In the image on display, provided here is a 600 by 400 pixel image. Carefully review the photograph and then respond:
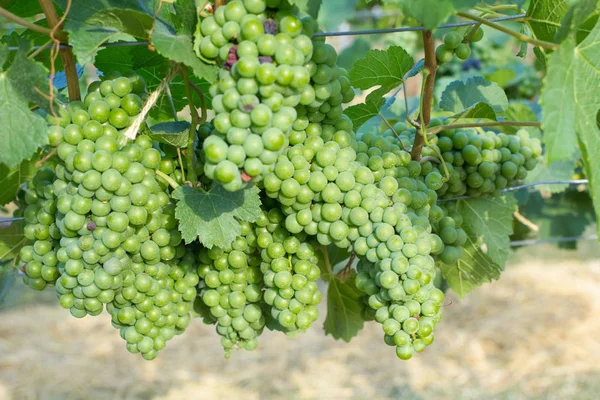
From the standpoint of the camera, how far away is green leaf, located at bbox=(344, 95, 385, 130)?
1.03m

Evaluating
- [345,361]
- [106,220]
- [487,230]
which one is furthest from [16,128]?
[345,361]

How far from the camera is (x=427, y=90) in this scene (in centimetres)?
96

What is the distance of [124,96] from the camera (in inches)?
33.3

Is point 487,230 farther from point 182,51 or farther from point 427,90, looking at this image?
point 182,51

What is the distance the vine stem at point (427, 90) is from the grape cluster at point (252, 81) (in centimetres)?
22

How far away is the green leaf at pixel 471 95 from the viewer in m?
1.27

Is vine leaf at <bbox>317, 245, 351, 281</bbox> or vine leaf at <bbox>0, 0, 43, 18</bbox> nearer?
vine leaf at <bbox>0, 0, 43, 18</bbox>

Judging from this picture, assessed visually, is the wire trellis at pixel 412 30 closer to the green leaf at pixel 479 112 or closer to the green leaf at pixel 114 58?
the green leaf at pixel 114 58

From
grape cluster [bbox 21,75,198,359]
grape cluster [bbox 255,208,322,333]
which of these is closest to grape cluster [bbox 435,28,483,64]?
grape cluster [bbox 255,208,322,333]

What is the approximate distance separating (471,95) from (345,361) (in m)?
2.94

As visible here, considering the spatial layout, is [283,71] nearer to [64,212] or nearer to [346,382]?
[64,212]

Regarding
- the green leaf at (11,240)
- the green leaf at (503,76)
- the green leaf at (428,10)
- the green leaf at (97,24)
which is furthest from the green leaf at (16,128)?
the green leaf at (503,76)

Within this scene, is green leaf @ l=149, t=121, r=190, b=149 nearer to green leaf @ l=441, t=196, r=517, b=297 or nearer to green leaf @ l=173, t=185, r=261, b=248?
green leaf @ l=173, t=185, r=261, b=248

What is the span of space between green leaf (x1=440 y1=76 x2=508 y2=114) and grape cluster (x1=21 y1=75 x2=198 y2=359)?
680mm
